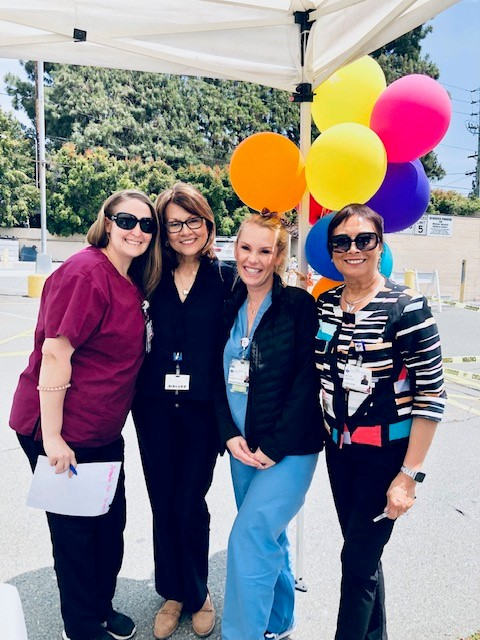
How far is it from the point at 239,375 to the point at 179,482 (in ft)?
2.23

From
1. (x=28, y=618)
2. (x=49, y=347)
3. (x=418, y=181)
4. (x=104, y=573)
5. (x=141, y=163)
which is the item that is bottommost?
(x=28, y=618)

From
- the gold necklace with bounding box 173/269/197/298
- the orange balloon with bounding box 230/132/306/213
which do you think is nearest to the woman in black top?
the gold necklace with bounding box 173/269/197/298

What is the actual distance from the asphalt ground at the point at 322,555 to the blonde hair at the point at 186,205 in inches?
67.9

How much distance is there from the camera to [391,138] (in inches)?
84.9

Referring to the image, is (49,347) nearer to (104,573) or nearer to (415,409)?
(104,573)

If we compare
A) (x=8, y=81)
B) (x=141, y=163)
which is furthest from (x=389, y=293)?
(x=8, y=81)

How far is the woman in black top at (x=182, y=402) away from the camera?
2.06 meters

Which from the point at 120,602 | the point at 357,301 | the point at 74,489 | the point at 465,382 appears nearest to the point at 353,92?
the point at 357,301

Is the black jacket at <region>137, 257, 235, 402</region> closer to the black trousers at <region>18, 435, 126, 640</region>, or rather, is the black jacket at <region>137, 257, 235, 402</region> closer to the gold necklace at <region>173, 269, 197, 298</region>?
the gold necklace at <region>173, 269, 197, 298</region>

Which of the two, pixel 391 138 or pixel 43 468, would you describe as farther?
pixel 391 138

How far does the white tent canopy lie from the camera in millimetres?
2160

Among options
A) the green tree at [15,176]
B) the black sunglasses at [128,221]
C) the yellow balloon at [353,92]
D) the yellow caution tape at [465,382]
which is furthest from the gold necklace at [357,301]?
the green tree at [15,176]

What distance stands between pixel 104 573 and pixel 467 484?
9.05 feet

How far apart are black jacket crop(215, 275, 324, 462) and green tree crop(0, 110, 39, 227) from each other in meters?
29.7
